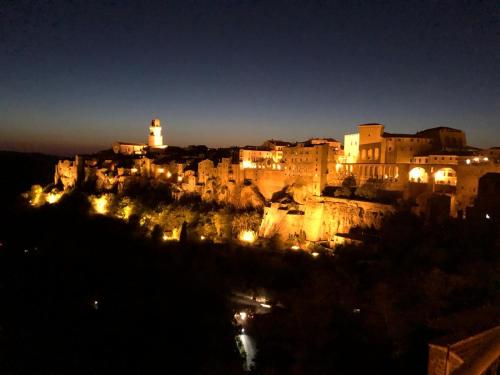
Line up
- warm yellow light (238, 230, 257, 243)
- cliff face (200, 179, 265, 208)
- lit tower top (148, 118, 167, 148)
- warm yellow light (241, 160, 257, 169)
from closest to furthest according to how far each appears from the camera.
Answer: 1. warm yellow light (238, 230, 257, 243)
2. cliff face (200, 179, 265, 208)
3. warm yellow light (241, 160, 257, 169)
4. lit tower top (148, 118, 167, 148)

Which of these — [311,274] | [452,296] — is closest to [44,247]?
[311,274]

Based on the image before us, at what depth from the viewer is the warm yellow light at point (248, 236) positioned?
2530cm

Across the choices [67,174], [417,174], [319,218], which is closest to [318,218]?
[319,218]

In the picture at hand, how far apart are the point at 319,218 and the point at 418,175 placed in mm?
6842

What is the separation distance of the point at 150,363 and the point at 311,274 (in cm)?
995

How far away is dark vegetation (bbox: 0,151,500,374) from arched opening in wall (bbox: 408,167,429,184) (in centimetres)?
485

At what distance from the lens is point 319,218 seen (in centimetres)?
2419

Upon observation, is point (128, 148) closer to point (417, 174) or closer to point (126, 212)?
point (126, 212)

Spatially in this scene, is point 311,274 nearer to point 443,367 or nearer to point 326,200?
point 326,200

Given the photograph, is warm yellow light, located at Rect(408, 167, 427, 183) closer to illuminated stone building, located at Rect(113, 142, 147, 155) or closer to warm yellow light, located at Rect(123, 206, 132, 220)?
warm yellow light, located at Rect(123, 206, 132, 220)

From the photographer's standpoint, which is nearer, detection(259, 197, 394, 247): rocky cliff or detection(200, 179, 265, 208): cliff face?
detection(259, 197, 394, 247): rocky cliff

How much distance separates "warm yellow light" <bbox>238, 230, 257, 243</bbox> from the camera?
83.0 ft

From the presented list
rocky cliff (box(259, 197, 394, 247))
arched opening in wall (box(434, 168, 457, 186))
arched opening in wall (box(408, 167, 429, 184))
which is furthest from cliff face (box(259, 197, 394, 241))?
arched opening in wall (box(434, 168, 457, 186))

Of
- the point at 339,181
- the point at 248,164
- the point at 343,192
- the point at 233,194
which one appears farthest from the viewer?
the point at 248,164
